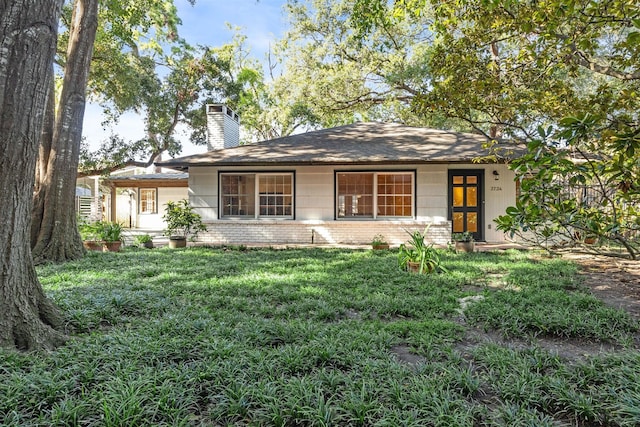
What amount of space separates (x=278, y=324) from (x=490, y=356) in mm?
1791

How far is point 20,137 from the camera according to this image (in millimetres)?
2857

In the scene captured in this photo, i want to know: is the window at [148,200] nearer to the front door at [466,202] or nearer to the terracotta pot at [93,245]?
the terracotta pot at [93,245]

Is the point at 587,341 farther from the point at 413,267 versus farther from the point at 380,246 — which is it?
the point at 380,246

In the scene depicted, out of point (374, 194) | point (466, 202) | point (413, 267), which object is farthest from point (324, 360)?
point (466, 202)

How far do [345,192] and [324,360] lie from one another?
9.03 metres

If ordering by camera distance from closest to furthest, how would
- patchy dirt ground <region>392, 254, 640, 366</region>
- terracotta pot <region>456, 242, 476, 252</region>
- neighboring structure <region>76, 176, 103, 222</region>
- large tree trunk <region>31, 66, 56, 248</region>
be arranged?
patchy dirt ground <region>392, 254, 640, 366</region>
large tree trunk <region>31, 66, 56, 248</region>
terracotta pot <region>456, 242, 476, 252</region>
neighboring structure <region>76, 176, 103, 222</region>

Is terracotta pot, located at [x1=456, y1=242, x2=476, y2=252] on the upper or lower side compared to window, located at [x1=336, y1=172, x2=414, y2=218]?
lower

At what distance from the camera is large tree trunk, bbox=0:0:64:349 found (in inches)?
109

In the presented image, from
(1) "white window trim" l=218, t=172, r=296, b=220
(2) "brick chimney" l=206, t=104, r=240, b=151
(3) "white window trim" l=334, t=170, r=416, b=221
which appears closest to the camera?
(3) "white window trim" l=334, t=170, r=416, b=221

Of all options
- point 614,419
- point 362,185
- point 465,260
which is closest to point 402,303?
point 614,419

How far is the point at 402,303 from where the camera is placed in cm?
437

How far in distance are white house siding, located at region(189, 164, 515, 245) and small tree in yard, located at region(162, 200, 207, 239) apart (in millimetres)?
559

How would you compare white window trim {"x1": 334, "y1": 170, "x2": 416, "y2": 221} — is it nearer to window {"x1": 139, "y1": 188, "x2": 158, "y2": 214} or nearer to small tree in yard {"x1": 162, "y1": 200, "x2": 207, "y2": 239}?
small tree in yard {"x1": 162, "y1": 200, "x2": 207, "y2": 239}

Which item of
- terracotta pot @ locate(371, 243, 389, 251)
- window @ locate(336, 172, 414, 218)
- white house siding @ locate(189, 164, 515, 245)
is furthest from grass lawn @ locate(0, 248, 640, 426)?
window @ locate(336, 172, 414, 218)
